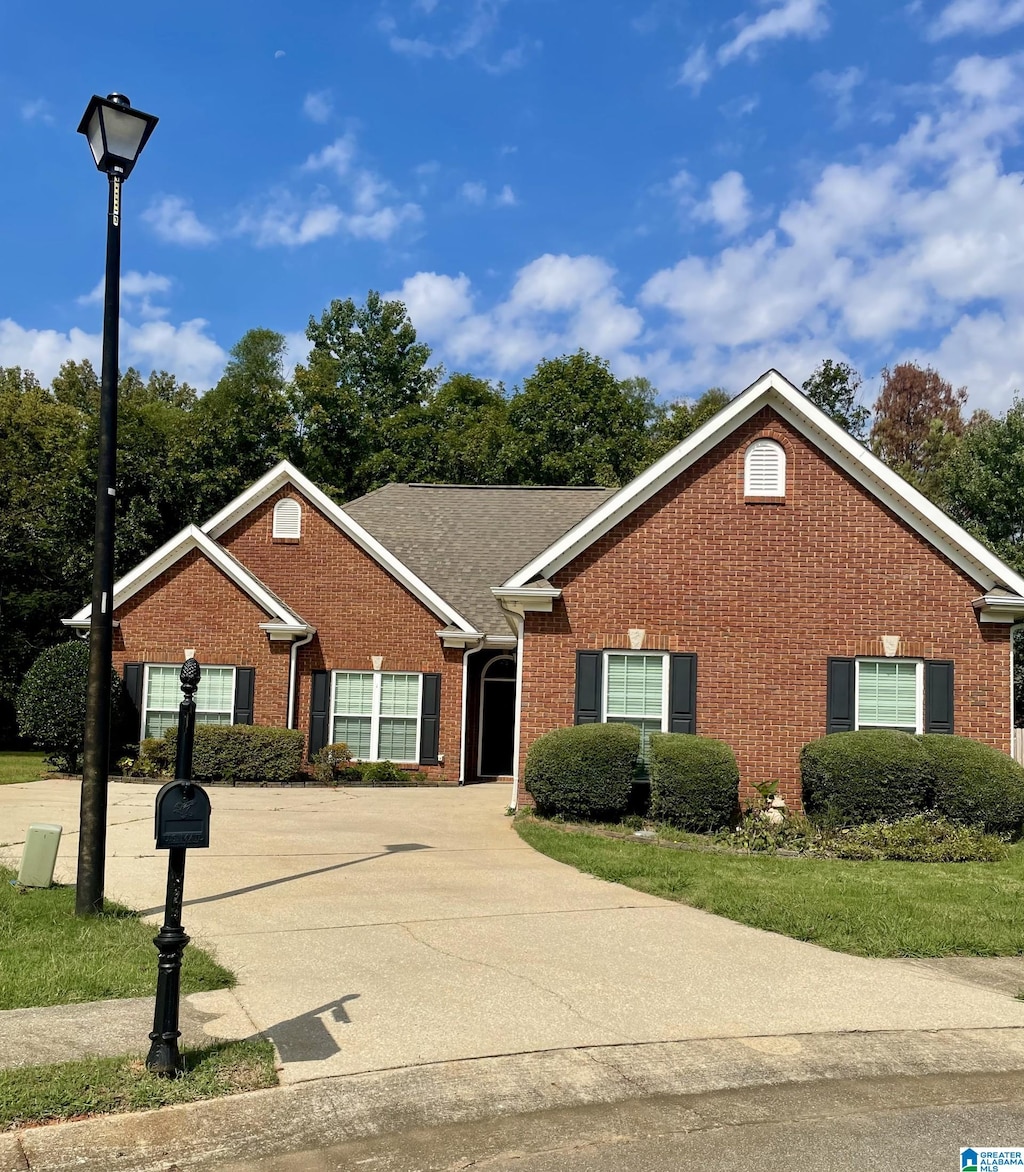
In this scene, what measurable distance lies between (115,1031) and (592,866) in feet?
20.9

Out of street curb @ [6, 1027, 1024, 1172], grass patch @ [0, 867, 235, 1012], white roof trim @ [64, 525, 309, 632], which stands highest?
white roof trim @ [64, 525, 309, 632]

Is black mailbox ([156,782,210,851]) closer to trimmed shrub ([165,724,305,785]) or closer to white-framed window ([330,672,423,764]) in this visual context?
trimmed shrub ([165,724,305,785])

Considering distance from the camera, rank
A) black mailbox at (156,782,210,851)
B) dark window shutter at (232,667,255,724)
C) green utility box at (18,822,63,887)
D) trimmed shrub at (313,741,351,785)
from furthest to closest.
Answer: dark window shutter at (232,667,255,724) < trimmed shrub at (313,741,351,785) < green utility box at (18,822,63,887) < black mailbox at (156,782,210,851)

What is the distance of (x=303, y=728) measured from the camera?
70.7ft

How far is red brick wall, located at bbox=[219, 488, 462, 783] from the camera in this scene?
21906 mm

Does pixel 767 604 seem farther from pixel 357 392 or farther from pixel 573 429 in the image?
pixel 357 392

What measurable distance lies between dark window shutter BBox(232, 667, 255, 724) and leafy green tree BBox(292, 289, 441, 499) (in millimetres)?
19994

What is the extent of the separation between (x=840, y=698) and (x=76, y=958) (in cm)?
1128

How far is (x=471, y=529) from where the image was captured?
85.7 feet

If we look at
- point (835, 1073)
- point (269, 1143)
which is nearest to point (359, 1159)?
point (269, 1143)

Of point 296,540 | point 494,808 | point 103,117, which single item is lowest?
point 494,808

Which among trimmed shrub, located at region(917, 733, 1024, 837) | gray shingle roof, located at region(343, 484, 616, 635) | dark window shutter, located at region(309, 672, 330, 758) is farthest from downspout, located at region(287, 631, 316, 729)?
trimmed shrub, located at region(917, 733, 1024, 837)

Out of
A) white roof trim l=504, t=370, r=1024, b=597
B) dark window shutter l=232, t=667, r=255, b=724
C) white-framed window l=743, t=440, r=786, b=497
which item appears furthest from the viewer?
dark window shutter l=232, t=667, r=255, b=724

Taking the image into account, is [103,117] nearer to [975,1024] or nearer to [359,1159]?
[359,1159]
